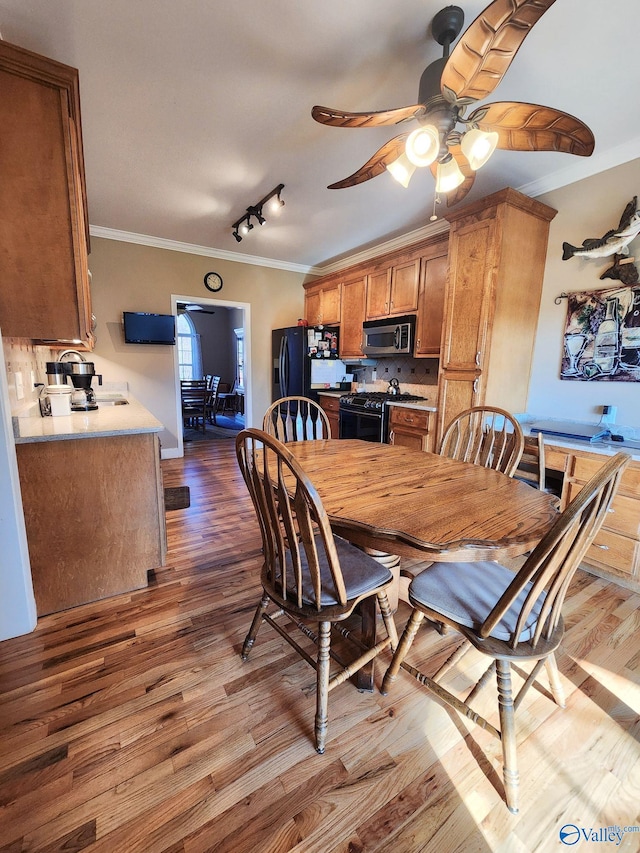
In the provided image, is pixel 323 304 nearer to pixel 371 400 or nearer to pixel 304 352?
pixel 304 352

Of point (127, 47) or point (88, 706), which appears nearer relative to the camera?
point (88, 706)

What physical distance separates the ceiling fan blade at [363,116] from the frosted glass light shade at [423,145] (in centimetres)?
8

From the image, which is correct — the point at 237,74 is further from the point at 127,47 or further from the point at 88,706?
the point at 88,706

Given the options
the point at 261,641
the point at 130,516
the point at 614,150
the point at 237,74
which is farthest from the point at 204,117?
the point at 261,641

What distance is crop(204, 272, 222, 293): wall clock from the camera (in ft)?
14.8

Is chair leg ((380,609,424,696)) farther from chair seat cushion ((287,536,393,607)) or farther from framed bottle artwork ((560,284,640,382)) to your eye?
framed bottle artwork ((560,284,640,382))

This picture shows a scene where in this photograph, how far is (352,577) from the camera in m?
1.22

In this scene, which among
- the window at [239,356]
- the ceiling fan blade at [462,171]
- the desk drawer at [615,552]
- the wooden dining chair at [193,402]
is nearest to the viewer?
the ceiling fan blade at [462,171]

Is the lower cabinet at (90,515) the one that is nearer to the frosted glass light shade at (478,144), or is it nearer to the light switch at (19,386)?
the light switch at (19,386)

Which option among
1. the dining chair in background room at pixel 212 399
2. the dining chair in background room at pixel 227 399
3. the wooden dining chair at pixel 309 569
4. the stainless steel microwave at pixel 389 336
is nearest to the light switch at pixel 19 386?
the wooden dining chair at pixel 309 569

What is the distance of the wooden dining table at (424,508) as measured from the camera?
0.98 m

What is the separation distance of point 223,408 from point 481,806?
788 cm

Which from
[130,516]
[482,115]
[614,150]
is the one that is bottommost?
[130,516]

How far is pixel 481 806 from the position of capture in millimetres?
990
